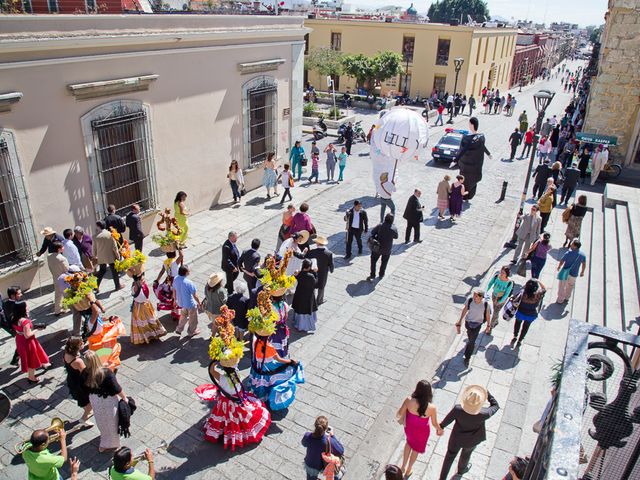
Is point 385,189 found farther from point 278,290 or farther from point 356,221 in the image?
point 278,290

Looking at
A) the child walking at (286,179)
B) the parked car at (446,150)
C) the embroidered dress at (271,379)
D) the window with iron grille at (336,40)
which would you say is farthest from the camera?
the window with iron grille at (336,40)

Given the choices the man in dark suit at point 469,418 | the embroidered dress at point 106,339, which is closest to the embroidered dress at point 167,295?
the embroidered dress at point 106,339

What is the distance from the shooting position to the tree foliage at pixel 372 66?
3238 cm

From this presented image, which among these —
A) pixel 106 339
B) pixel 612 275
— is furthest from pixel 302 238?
pixel 612 275

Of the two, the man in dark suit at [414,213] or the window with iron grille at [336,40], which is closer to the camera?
the man in dark suit at [414,213]

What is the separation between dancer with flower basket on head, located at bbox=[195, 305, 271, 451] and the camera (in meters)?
5.85

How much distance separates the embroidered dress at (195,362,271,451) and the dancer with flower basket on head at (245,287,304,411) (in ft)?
1.09

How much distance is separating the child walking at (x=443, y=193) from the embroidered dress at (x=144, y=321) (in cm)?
846

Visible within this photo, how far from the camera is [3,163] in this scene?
8688 mm

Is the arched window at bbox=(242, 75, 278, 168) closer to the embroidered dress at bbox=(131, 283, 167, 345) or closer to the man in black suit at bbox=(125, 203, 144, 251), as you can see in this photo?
the man in black suit at bbox=(125, 203, 144, 251)

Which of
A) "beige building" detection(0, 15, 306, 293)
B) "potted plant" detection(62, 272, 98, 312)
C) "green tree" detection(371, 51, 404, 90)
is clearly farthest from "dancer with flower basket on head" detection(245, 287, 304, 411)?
"green tree" detection(371, 51, 404, 90)

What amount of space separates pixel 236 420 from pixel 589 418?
4.22m

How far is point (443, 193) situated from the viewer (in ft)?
44.9

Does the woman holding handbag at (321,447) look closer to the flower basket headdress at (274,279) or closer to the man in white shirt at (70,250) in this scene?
A: the flower basket headdress at (274,279)
